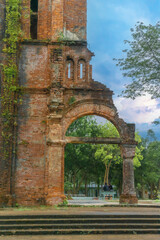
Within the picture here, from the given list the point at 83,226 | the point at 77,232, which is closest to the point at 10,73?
the point at 83,226

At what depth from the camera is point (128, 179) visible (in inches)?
672

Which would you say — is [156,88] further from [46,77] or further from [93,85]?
[46,77]

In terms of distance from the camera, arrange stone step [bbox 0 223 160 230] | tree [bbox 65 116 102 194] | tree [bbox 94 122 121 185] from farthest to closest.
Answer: tree [bbox 65 116 102 194], tree [bbox 94 122 121 185], stone step [bbox 0 223 160 230]

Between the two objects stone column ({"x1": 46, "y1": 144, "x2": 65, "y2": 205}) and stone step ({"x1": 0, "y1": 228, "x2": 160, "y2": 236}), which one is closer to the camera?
stone step ({"x1": 0, "y1": 228, "x2": 160, "y2": 236})

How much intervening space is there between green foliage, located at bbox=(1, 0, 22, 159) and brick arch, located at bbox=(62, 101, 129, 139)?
9.26 ft

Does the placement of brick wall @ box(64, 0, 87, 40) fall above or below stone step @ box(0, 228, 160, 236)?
above

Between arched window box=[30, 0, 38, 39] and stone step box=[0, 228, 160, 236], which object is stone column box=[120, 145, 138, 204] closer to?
stone step box=[0, 228, 160, 236]

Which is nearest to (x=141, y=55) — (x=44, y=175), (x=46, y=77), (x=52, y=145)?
(x=46, y=77)

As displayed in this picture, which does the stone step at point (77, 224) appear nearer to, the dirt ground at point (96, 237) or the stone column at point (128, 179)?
the dirt ground at point (96, 237)

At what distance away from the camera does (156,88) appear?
17047 mm

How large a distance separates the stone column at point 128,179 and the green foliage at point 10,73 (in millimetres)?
6172

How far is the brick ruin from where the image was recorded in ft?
52.7

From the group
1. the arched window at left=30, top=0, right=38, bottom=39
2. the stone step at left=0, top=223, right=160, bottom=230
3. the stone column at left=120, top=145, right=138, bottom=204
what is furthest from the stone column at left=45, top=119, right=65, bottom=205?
the arched window at left=30, top=0, right=38, bottom=39

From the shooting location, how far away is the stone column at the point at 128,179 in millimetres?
16750
